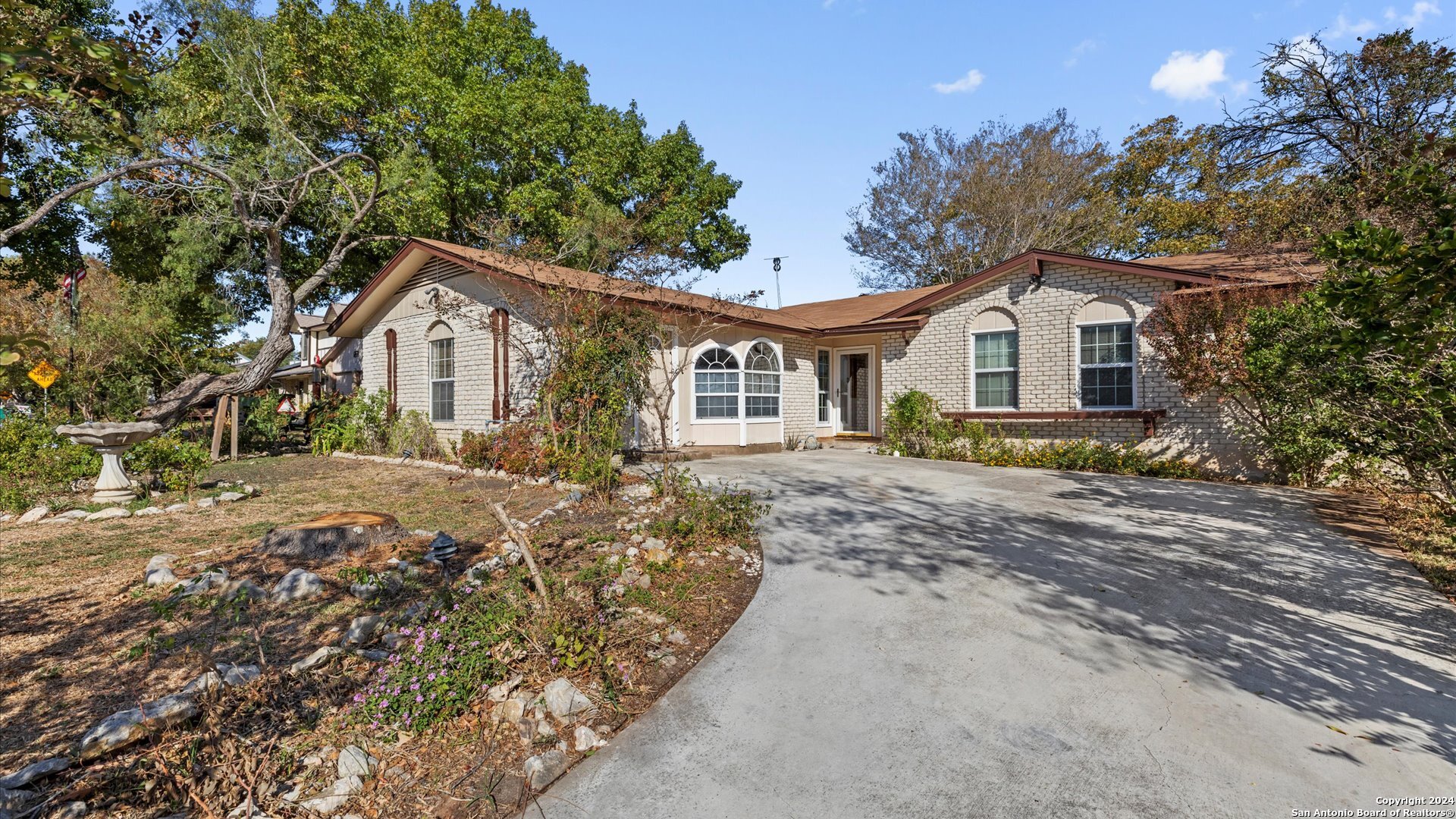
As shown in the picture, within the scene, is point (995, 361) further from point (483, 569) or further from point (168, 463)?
point (168, 463)

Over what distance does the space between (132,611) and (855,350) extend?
1389 cm

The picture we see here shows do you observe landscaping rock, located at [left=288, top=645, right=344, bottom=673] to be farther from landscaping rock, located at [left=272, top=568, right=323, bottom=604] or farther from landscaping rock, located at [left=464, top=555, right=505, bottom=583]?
landscaping rock, located at [left=272, top=568, right=323, bottom=604]

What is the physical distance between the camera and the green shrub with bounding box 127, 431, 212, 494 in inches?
346

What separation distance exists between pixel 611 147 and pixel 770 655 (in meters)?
20.4

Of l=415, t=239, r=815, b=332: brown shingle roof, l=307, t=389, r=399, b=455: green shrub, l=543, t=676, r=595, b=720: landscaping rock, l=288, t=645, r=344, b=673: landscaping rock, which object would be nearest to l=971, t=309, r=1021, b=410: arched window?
l=415, t=239, r=815, b=332: brown shingle roof

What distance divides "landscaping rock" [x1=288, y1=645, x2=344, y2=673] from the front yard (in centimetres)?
3

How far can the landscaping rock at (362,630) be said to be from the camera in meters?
3.79

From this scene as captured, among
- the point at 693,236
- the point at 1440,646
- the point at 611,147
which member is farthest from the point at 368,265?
the point at 1440,646

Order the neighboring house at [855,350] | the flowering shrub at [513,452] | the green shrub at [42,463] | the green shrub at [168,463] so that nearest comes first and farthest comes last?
1. the green shrub at [42,463]
2. the green shrub at [168,463]
3. the flowering shrub at [513,452]
4. the neighboring house at [855,350]

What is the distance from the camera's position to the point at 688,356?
40.1ft

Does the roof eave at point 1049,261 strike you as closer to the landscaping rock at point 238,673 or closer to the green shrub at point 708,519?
the green shrub at point 708,519

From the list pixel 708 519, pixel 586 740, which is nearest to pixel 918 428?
pixel 708 519

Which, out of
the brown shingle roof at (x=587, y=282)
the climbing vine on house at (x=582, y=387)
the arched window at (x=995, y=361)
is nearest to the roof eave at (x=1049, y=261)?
the arched window at (x=995, y=361)

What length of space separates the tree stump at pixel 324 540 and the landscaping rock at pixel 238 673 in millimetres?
2312
